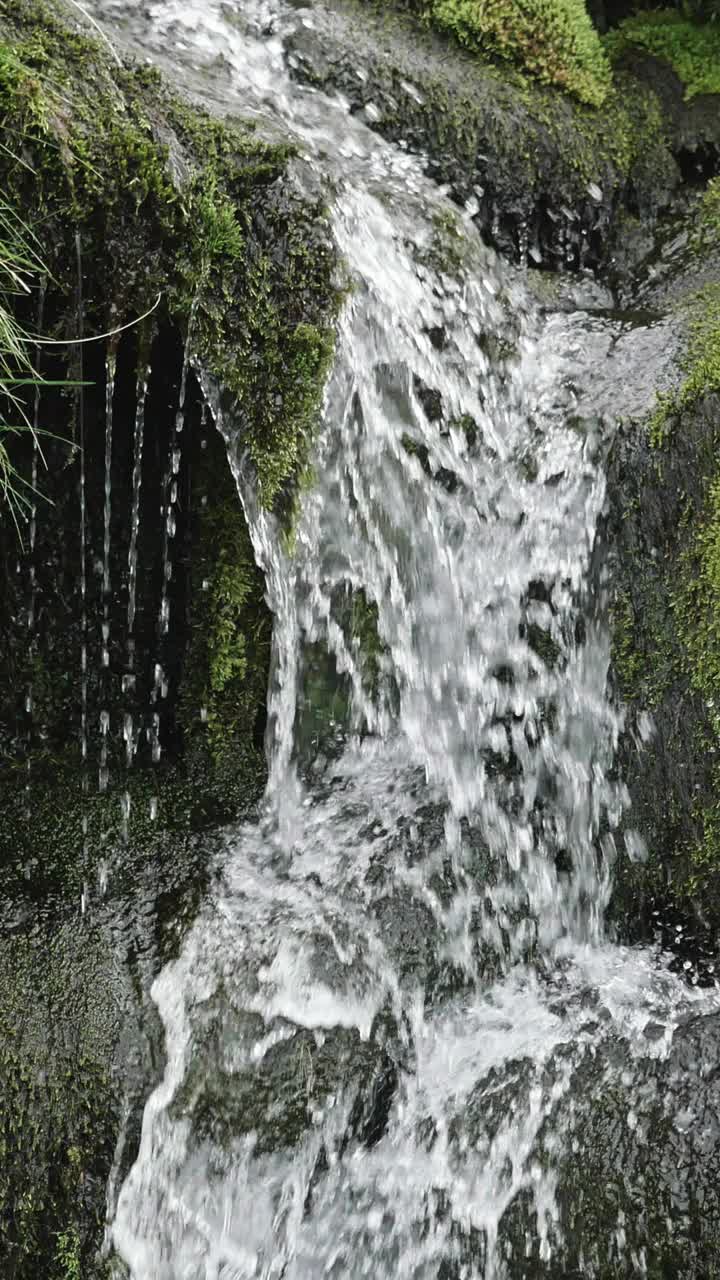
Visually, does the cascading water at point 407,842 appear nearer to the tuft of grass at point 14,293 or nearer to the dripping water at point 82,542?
the dripping water at point 82,542

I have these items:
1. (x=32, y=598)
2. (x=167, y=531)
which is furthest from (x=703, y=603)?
(x=32, y=598)

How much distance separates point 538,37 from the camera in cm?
428

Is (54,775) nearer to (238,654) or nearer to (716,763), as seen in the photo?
(238,654)

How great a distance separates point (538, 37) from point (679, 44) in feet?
2.30

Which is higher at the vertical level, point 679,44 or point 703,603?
point 679,44

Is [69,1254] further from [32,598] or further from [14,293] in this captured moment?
[14,293]

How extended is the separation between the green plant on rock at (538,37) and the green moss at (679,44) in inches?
11.6

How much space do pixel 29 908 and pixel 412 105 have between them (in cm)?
299

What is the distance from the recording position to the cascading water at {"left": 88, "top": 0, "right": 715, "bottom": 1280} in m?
2.67

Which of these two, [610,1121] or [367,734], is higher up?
[367,734]

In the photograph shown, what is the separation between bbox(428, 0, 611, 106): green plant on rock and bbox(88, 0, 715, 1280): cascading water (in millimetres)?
817

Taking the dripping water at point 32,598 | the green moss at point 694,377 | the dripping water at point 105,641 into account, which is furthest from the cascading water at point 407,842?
the dripping water at point 32,598

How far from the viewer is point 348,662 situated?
11.0ft

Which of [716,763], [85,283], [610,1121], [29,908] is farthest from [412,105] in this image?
[610,1121]
